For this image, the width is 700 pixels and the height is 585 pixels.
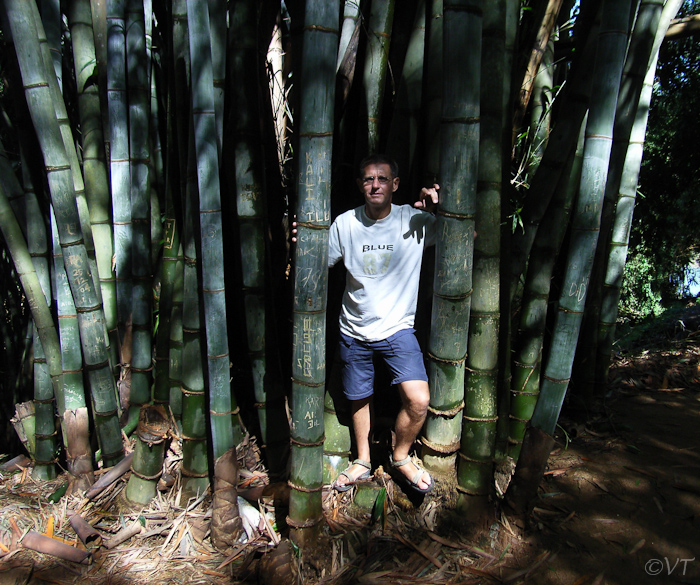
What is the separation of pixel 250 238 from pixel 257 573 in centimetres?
133

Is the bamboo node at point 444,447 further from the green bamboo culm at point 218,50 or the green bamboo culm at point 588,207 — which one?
the green bamboo culm at point 218,50

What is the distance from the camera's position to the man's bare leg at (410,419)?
6.59 feet

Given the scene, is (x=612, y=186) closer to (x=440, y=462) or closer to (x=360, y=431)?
(x=440, y=462)

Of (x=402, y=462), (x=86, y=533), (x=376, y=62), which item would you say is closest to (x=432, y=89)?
(x=376, y=62)

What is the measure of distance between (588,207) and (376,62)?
1.13 metres

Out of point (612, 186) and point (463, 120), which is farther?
point (612, 186)

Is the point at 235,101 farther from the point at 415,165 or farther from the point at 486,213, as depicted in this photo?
the point at 486,213

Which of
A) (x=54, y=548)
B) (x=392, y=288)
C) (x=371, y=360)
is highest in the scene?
(x=392, y=288)

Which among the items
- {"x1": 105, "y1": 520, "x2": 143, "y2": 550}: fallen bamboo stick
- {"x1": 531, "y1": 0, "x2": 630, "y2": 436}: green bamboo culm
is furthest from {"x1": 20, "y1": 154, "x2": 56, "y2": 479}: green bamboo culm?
{"x1": 531, "y1": 0, "x2": 630, "y2": 436}: green bamboo culm

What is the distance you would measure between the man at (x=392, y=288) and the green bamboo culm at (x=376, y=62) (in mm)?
402

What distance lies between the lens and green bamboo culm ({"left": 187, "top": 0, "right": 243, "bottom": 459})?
Answer: 181 cm

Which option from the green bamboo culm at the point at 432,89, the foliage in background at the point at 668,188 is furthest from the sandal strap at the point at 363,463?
the foliage in background at the point at 668,188

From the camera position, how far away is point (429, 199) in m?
1.98

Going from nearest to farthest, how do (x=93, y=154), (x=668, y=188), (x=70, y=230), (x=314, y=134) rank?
(x=314, y=134) → (x=70, y=230) → (x=93, y=154) → (x=668, y=188)
